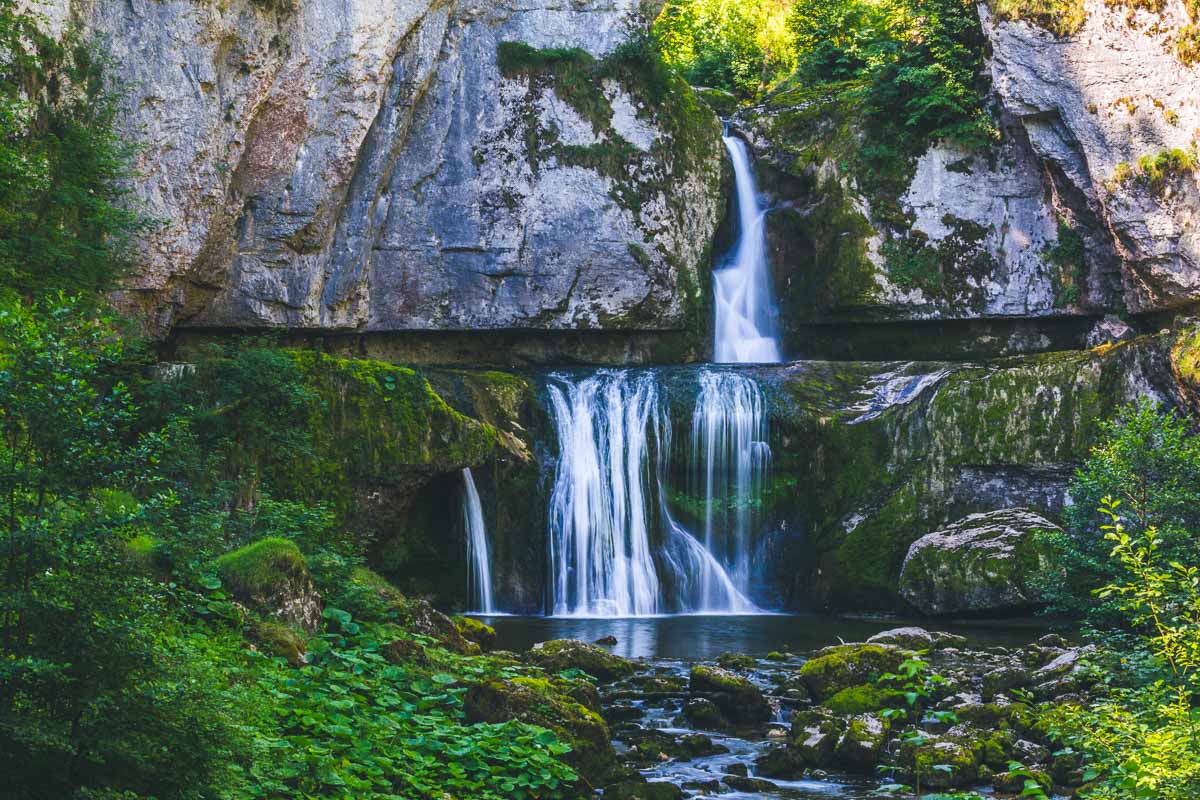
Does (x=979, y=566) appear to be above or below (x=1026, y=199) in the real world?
below

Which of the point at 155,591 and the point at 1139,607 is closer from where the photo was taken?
the point at 155,591

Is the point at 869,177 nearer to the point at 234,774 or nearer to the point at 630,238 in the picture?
the point at 630,238

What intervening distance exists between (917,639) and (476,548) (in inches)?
275

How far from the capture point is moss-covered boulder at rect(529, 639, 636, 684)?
11172 mm

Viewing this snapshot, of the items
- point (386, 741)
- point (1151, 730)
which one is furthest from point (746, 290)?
point (1151, 730)

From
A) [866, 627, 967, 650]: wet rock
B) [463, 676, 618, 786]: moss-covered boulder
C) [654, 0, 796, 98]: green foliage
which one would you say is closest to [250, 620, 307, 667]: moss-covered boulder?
[463, 676, 618, 786]: moss-covered boulder

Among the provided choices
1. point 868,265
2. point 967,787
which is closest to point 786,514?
point 868,265

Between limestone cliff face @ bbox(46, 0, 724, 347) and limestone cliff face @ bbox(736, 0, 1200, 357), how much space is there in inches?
85.1

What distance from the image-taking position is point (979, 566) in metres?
16.4

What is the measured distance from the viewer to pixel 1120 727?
555 cm

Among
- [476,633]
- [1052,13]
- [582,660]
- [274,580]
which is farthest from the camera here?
[1052,13]

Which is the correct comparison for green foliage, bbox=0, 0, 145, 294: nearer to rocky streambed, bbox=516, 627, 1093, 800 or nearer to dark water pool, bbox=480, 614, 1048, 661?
dark water pool, bbox=480, 614, 1048, 661

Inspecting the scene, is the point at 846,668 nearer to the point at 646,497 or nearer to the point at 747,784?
the point at 747,784

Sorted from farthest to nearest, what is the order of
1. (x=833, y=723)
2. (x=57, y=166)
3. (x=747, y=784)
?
(x=57, y=166)
(x=833, y=723)
(x=747, y=784)
